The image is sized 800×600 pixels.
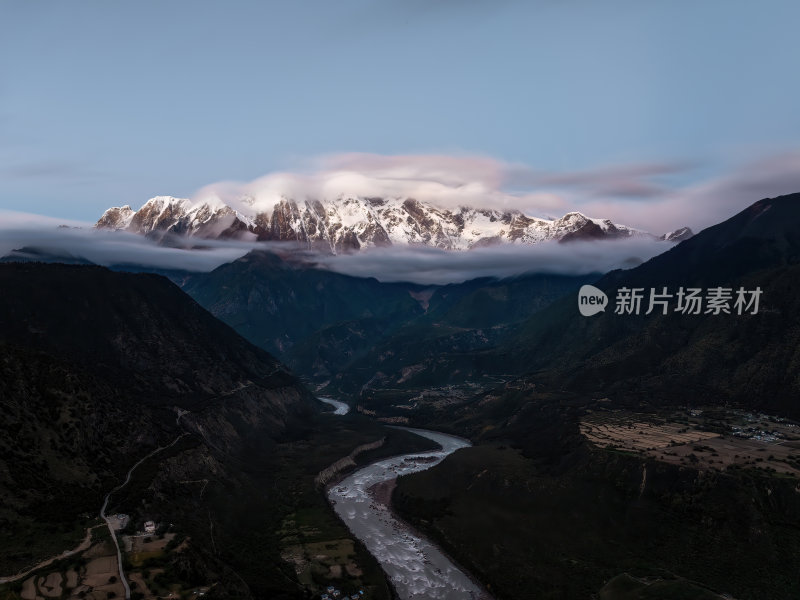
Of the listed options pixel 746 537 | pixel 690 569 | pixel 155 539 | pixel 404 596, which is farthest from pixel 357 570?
pixel 746 537

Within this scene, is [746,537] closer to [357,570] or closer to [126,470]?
[357,570]

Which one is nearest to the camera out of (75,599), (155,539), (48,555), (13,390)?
(75,599)

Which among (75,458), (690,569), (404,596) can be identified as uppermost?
(75,458)

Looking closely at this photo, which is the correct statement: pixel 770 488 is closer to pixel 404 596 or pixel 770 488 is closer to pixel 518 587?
pixel 518 587

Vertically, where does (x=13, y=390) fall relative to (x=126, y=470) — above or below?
above

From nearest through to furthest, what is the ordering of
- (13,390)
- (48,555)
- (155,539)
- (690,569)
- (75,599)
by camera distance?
(75,599), (48,555), (155,539), (690,569), (13,390)

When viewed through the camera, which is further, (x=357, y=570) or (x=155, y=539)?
(x=357, y=570)
